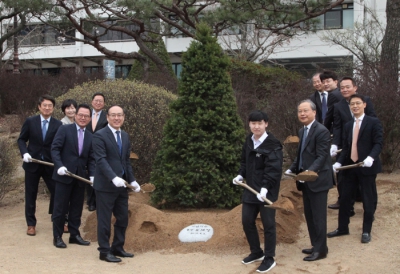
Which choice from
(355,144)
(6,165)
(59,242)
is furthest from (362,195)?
(6,165)

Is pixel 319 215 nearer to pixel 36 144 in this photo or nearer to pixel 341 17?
pixel 36 144

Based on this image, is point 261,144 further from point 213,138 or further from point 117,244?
point 117,244

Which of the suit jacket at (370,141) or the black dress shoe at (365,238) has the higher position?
the suit jacket at (370,141)

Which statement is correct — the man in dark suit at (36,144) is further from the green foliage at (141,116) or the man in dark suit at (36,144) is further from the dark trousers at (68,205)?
the green foliage at (141,116)

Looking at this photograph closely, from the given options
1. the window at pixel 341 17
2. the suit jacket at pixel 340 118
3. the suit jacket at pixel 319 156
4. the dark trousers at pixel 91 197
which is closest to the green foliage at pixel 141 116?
the dark trousers at pixel 91 197

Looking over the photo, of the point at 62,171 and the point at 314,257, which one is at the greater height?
the point at 62,171

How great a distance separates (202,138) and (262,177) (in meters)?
1.56

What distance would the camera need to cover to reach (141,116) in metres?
8.28

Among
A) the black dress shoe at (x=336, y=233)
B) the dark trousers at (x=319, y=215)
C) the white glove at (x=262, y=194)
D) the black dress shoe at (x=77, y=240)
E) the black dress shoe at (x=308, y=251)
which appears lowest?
the black dress shoe at (x=77, y=240)

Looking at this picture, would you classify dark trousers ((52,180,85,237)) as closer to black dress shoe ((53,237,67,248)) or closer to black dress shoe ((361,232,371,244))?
black dress shoe ((53,237,67,248))

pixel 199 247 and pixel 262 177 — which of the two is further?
pixel 199 247

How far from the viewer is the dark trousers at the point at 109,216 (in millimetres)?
5270

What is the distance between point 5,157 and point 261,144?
15.5ft

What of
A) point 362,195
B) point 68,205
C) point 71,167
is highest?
point 71,167
